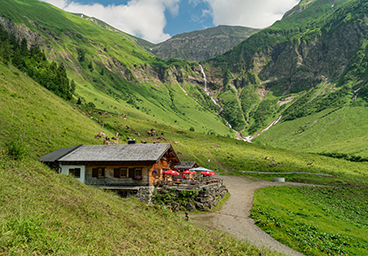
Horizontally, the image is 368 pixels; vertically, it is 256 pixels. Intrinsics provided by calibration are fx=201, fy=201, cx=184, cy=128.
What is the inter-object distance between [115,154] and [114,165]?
190 centimetres

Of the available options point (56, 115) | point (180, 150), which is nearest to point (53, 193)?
point (56, 115)

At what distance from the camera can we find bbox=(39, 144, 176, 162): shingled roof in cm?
3205

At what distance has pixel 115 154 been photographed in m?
33.9

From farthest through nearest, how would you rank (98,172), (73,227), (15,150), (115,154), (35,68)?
(35,68), (115,154), (98,172), (15,150), (73,227)

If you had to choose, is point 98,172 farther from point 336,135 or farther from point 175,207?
point 336,135

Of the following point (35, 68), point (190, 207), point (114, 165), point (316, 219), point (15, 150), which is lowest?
point (316, 219)

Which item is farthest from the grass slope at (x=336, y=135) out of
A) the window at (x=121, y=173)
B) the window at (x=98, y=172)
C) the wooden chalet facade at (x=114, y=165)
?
the window at (x=98, y=172)

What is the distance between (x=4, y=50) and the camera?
83188 mm

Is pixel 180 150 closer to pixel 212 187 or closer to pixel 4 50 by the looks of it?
pixel 212 187

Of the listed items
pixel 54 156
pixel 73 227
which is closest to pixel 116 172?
pixel 54 156

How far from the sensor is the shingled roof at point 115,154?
3205 cm

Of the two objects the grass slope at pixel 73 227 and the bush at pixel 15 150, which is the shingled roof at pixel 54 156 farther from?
the grass slope at pixel 73 227

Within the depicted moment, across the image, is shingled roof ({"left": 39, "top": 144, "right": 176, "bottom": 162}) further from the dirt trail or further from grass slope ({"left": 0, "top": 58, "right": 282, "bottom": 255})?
the dirt trail

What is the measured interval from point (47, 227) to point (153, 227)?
27.5ft
